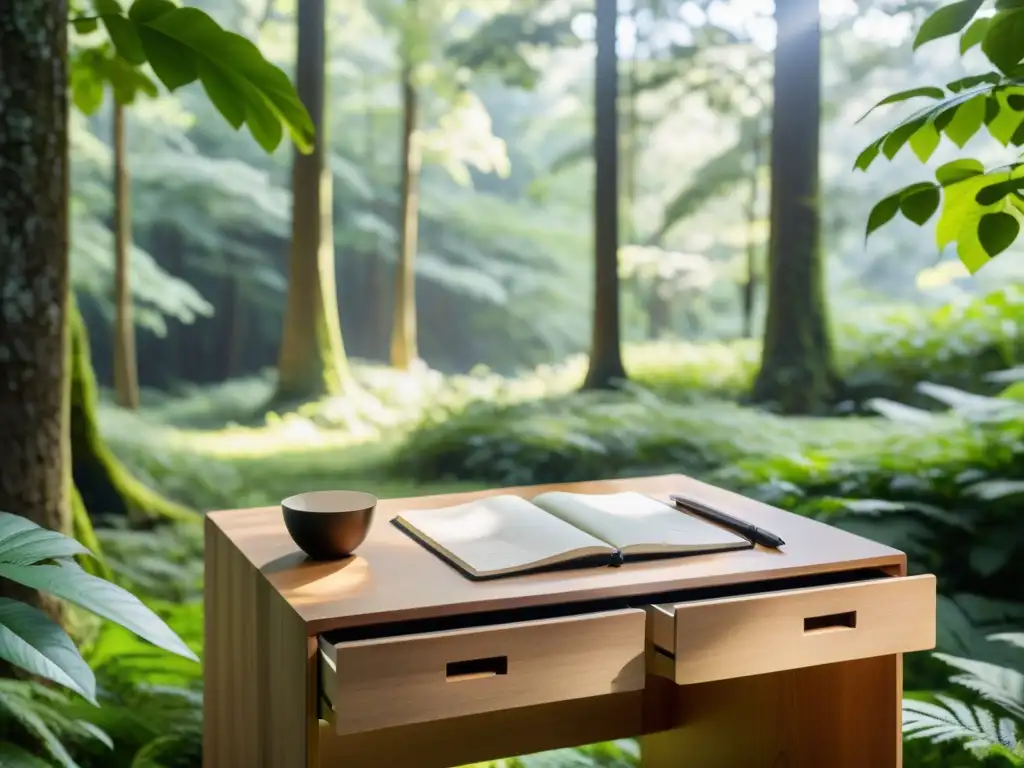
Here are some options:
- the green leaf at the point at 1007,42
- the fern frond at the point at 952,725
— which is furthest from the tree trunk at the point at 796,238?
the green leaf at the point at 1007,42

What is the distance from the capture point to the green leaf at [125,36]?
6.13 ft

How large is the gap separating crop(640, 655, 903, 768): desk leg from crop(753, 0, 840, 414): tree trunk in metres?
2.07

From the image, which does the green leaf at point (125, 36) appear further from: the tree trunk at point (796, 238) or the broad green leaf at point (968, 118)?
the tree trunk at point (796, 238)

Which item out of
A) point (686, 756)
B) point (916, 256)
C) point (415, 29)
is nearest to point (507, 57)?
point (415, 29)

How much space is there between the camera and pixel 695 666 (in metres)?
1.22

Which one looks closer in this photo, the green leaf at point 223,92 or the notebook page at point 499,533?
the notebook page at point 499,533

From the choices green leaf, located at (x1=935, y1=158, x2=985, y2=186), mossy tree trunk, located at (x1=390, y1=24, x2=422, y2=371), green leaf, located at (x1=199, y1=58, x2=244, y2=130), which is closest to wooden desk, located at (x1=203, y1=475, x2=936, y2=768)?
green leaf, located at (x1=935, y1=158, x2=985, y2=186)

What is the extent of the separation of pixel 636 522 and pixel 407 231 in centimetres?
256

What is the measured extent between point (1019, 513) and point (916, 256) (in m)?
1.30

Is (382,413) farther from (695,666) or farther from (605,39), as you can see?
(695,666)

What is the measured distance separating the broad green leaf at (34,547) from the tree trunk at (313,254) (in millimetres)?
A: 2516

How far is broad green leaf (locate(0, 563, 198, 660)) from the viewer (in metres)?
0.95

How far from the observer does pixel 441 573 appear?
1.28 metres

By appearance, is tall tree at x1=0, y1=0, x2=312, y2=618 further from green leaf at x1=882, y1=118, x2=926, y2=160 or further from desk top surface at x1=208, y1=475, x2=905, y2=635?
green leaf at x1=882, y1=118, x2=926, y2=160
